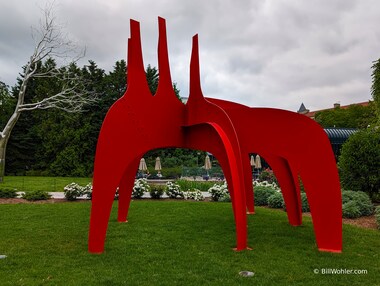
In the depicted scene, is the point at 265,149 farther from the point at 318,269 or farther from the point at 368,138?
the point at 368,138

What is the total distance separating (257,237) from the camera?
772cm

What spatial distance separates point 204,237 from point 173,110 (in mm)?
3069

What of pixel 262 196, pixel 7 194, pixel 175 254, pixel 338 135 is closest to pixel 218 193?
pixel 262 196

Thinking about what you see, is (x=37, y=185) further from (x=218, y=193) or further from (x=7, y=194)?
(x=218, y=193)

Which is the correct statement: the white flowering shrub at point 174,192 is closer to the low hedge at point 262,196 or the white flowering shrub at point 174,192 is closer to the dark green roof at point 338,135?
the low hedge at point 262,196

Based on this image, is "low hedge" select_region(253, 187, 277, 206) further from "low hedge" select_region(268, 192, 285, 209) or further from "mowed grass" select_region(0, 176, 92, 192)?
"mowed grass" select_region(0, 176, 92, 192)

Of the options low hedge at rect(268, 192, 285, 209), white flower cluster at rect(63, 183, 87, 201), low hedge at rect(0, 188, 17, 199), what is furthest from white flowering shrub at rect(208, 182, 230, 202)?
low hedge at rect(0, 188, 17, 199)

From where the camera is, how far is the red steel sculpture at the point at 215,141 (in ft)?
21.2

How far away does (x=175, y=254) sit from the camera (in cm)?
632

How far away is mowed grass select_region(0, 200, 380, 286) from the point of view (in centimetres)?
508

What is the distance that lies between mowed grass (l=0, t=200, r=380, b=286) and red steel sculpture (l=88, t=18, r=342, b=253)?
1.70 feet

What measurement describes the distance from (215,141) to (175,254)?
8.35ft

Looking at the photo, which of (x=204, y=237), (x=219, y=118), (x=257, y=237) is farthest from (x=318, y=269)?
(x=219, y=118)

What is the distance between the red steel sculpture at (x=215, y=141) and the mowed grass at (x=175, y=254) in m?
0.52
